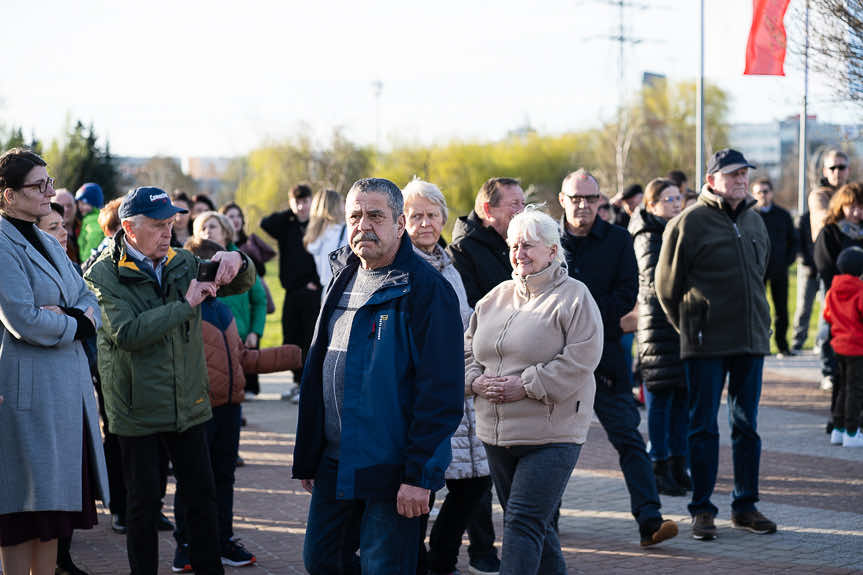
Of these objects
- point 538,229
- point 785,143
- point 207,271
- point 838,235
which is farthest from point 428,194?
point 785,143

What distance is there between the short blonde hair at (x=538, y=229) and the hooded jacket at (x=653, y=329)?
338 centimetres

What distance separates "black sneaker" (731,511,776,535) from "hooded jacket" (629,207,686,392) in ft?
4.87

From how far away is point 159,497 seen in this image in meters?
5.70

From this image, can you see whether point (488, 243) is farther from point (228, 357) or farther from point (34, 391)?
point (34, 391)

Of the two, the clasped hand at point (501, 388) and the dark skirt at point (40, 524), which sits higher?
the clasped hand at point (501, 388)

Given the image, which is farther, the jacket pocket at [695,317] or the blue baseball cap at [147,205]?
the jacket pocket at [695,317]

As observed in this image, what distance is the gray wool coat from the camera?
16.4 ft

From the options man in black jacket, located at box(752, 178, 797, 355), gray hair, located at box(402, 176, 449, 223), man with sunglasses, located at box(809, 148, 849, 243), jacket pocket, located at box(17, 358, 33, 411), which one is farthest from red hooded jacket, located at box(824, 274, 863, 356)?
jacket pocket, located at box(17, 358, 33, 411)

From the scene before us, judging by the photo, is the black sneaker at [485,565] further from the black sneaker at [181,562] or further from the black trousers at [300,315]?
the black trousers at [300,315]

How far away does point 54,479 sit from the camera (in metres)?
5.07

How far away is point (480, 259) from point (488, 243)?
11cm

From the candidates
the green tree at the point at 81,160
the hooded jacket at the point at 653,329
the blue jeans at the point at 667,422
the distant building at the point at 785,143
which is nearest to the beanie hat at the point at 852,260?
the distant building at the point at 785,143

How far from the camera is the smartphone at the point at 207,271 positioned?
561 cm

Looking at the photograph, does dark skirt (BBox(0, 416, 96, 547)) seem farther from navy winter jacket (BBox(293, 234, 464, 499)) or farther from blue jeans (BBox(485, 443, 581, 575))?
blue jeans (BBox(485, 443, 581, 575))
